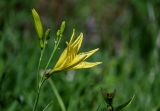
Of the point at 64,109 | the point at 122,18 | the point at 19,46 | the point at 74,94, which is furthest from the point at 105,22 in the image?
the point at 64,109

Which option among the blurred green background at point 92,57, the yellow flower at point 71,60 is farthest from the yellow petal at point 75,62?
the blurred green background at point 92,57

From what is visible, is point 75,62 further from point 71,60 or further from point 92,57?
point 92,57

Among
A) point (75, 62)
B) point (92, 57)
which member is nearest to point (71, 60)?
point (75, 62)

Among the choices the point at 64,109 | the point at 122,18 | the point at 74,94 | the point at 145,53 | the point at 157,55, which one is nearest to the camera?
the point at 64,109

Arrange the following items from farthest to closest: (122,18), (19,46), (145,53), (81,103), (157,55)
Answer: (122,18)
(145,53)
(157,55)
(19,46)
(81,103)

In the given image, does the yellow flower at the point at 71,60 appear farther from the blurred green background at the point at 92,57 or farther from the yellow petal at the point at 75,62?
the blurred green background at the point at 92,57

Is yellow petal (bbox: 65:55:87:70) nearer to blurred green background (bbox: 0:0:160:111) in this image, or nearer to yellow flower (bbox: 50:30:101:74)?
yellow flower (bbox: 50:30:101:74)

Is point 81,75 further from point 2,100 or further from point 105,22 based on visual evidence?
point 105,22

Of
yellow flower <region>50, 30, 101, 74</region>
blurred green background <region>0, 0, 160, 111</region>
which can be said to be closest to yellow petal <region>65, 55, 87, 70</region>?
yellow flower <region>50, 30, 101, 74</region>
